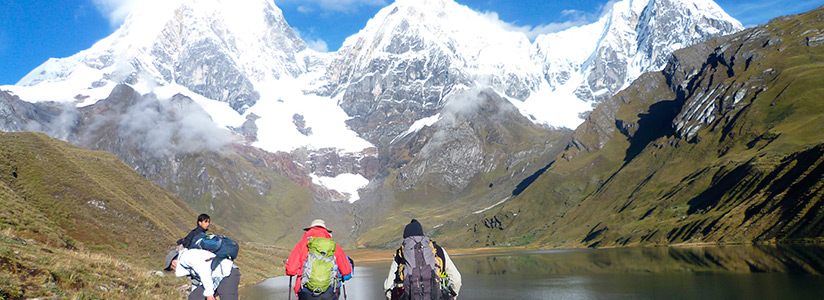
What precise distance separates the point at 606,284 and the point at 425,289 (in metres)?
60.1

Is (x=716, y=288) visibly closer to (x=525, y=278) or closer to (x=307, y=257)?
(x=525, y=278)

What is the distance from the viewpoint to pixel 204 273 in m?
13.5

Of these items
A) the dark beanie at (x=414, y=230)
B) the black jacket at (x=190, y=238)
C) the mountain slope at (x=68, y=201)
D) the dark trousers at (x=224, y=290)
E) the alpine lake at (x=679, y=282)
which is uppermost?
the mountain slope at (x=68, y=201)

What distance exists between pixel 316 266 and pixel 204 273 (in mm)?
3129

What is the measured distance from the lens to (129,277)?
88.6 feet

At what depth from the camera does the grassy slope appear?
18.9m

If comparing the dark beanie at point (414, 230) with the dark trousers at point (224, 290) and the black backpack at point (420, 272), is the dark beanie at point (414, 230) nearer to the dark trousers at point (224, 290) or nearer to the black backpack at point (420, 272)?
the black backpack at point (420, 272)

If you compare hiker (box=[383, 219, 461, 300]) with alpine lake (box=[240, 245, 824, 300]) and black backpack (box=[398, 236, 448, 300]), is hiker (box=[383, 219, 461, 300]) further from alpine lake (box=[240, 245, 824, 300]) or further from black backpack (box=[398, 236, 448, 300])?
alpine lake (box=[240, 245, 824, 300])

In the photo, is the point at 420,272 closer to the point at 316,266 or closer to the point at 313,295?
the point at 316,266

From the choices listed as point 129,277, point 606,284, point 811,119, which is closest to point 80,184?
point 129,277

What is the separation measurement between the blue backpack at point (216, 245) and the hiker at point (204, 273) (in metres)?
0.14

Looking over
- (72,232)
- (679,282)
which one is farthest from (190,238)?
(679,282)

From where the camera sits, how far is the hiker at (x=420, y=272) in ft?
47.1

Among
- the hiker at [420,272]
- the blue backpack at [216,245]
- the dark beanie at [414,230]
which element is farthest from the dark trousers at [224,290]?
the dark beanie at [414,230]
